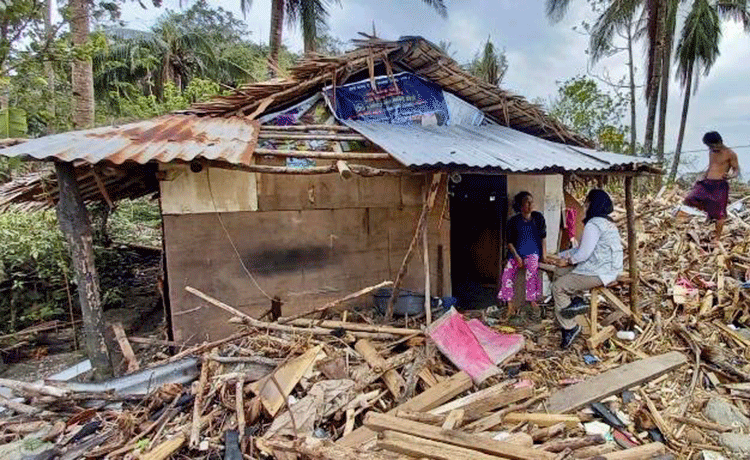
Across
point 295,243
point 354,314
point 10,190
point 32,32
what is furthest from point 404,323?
point 32,32

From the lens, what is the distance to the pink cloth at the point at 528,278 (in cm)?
639

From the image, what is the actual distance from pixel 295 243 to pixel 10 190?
356 centimetres

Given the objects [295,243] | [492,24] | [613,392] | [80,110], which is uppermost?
[492,24]

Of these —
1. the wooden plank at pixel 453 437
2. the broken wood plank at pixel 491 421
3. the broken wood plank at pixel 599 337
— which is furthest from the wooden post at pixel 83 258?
the broken wood plank at pixel 599 337

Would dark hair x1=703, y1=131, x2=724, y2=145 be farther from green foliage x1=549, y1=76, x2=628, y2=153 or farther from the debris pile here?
green foliage x1=549, y1=76, x2=628, y2=153

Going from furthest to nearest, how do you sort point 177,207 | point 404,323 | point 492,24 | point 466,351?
1. point 492,24
2. point 404,323
3. point 177,207
4. point 466,351

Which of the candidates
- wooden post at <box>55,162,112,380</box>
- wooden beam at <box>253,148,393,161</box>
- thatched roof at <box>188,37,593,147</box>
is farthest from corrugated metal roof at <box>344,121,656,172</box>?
wooden post at <box>55,162,112,380</box>

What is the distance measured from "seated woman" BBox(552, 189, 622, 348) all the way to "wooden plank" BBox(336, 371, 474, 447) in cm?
178

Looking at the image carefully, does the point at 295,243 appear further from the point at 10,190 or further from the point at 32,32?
the point at 32,32

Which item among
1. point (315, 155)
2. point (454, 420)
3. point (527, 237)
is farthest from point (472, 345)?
point (315, 155)

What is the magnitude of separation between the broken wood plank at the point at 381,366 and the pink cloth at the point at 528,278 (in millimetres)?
2432

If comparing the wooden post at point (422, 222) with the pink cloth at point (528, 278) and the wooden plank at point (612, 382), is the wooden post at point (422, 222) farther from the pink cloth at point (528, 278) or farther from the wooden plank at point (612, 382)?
the wooden plank at point (612, 382)

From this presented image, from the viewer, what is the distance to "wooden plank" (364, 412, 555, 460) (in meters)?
3.41

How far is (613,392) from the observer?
4539 mm
